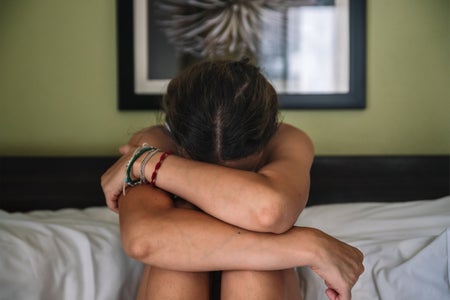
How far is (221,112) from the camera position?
78 cm

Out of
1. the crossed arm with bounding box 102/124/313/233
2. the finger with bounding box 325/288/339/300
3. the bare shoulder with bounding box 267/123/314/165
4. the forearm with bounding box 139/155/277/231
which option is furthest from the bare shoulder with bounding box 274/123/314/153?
the finger with bounding box 325/288/339/300

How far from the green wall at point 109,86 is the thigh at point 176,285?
2.78 feet

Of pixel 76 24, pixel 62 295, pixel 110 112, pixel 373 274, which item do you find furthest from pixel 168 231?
pixel 76 24

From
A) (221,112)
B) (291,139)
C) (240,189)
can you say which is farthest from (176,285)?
(291,139)

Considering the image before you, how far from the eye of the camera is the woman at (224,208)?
2.47 feet

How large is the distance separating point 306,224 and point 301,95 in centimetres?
53

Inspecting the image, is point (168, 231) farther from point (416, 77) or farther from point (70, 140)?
point (416, 77)

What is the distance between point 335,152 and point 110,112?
849 mm

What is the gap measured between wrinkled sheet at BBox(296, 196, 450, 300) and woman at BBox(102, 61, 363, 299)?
5.0 inches

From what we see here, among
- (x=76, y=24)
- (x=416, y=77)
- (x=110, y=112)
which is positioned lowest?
(x=110, y=112)

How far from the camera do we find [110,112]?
5.25ft

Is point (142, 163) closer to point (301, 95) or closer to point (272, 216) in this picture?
point (272, 216)

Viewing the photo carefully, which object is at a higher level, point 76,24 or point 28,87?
point 76,24

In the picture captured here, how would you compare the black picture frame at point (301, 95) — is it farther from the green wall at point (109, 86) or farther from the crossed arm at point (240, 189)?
the crossed arm at point (240, 189)
